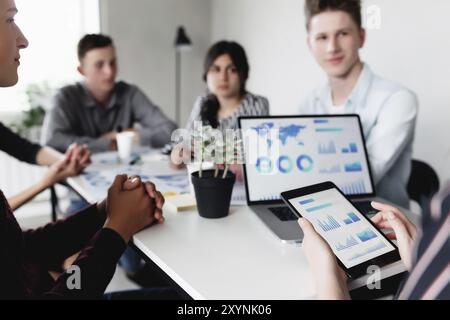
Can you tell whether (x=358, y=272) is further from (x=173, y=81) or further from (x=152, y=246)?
(x=173, y=81)

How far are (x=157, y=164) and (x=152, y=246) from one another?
0.78 meters

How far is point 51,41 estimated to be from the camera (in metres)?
2.97

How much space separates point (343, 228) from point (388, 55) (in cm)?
172

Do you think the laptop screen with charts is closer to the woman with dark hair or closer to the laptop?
the laptop

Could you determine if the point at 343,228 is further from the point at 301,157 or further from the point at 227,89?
the point at 227,89

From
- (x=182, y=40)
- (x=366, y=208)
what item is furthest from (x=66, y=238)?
(x=182, y=40)

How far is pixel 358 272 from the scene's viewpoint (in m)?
0.75

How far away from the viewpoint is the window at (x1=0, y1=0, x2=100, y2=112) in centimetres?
287

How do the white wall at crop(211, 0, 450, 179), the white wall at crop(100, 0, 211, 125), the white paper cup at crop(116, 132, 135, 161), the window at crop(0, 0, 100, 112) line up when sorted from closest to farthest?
the white paper cup at crop(116, 132, 135, 161) → the white wall at crop(211, 0, 450, 179) → the window at crop(0, 0, 100, 112) → the white wall at crop(100, 0, 211, 125)

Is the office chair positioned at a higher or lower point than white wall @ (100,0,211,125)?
lower

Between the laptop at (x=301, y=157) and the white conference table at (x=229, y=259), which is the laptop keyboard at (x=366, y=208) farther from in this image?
the white conference table at (x=229, y=259)

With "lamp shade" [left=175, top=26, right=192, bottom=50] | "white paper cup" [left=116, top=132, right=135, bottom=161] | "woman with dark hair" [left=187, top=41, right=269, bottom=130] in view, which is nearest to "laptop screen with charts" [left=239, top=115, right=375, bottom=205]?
"white paper cup" [left=116, top=132, right=135, bottom=161]
